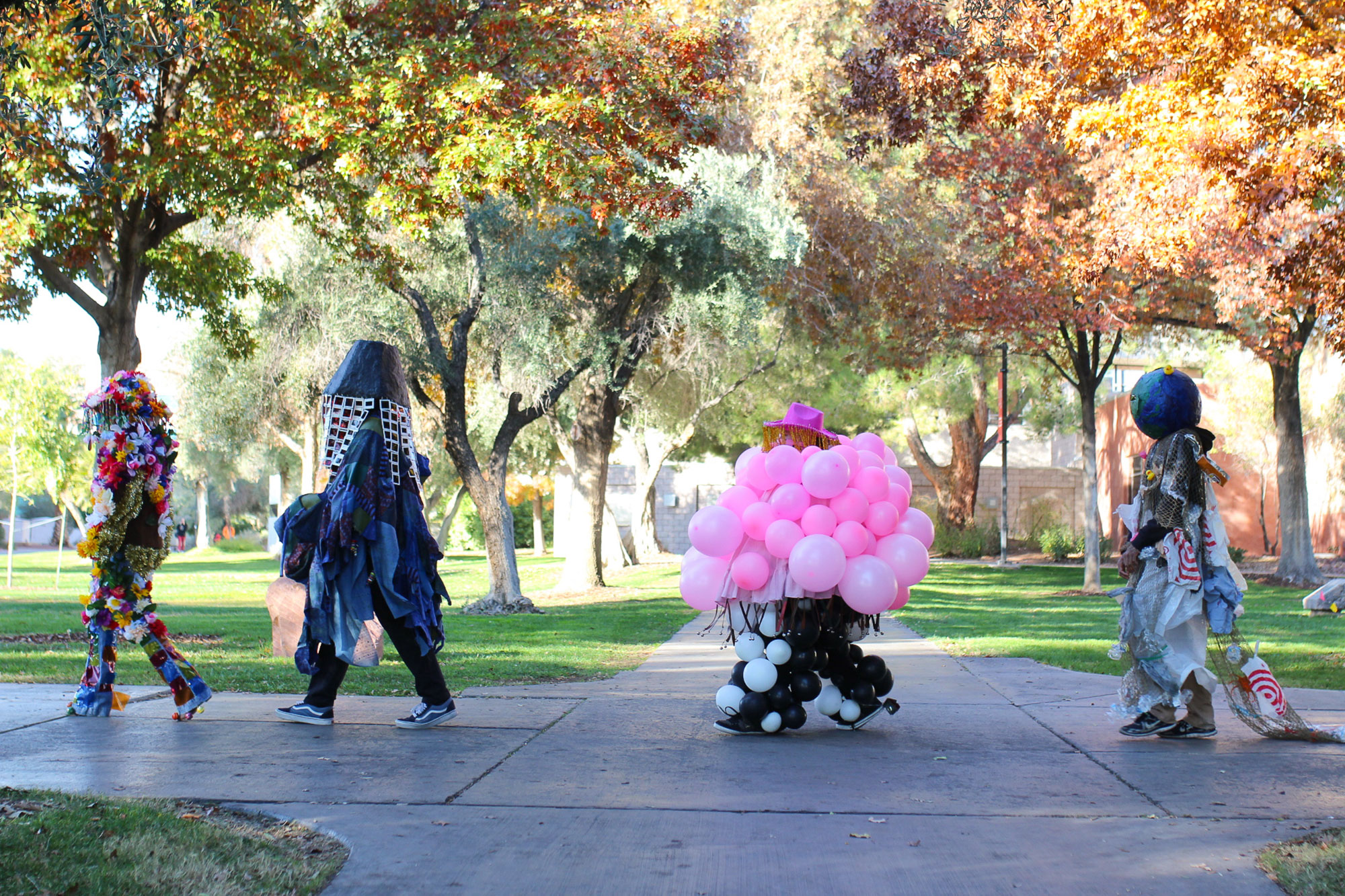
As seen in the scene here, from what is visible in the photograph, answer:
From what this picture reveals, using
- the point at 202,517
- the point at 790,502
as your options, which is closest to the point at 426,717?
the point at 790,502

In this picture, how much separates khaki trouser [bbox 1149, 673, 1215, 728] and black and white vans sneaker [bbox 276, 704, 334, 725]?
13.7 ft

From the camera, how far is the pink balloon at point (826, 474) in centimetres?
561

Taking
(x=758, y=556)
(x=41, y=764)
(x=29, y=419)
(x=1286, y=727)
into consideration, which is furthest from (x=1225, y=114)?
(x=29, y=419)

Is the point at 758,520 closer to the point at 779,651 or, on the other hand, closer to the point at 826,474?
the point at 826,474

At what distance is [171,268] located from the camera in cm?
1170

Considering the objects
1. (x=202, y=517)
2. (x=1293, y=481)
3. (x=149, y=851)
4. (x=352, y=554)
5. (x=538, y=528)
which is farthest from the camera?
(x=202, y=517)

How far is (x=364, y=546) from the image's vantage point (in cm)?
571

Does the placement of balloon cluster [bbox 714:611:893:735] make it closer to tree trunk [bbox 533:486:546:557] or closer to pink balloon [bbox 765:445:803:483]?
pink balloon [bbox 765:445:803:483]

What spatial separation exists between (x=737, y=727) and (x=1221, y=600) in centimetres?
246

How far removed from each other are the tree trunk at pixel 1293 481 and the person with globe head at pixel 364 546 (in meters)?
19.6

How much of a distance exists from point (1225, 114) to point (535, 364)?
10.5m

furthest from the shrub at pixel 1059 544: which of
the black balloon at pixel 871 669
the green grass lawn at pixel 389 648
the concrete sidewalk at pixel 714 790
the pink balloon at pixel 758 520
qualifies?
the pink balloon at pixel 758 520

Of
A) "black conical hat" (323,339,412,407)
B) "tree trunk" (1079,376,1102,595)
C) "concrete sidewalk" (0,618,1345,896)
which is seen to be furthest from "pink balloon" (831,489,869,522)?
"tree trunk" (1079,376,1102,595)

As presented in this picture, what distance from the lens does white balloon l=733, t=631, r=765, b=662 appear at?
5707mm
